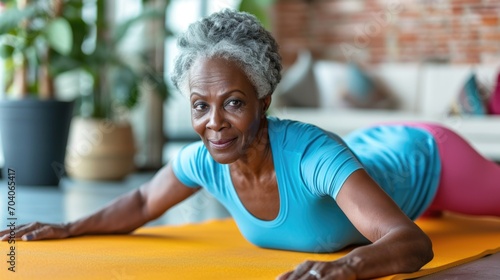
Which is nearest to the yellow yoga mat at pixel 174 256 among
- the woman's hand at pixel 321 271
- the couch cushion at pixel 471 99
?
the woman's hand at pixel 321 271

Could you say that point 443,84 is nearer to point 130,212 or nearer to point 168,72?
point 168,72

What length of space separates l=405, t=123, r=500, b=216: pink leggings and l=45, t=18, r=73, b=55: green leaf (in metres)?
2.44

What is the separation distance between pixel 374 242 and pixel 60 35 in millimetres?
3040

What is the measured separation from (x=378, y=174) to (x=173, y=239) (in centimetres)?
71

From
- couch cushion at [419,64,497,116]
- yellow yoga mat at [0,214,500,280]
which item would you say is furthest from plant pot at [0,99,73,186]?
couch cushion at [419,64,497,116]

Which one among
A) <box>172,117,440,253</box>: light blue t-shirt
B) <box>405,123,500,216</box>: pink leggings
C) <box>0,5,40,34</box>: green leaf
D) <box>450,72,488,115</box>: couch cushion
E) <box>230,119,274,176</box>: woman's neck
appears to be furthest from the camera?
<box>450,72,488,115</box>: couch cushion

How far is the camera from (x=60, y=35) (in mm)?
4387

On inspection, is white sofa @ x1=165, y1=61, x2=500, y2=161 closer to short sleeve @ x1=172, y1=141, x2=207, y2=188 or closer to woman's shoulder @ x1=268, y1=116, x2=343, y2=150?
short sleeve @ x1=172, y1=141, x2=207, y2=188

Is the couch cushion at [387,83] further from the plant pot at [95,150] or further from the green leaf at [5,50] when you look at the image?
the green leaf at [5,50]

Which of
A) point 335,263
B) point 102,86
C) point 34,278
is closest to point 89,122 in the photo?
point 102,86

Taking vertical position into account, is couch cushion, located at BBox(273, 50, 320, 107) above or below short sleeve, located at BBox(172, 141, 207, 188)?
below

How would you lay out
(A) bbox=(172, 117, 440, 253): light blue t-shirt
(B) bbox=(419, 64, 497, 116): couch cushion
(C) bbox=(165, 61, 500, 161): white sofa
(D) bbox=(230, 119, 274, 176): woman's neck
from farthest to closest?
(B) bbox=(419, 64, 497, 116): couch cushion, (C) bbox=(165, 61, 500, 161): white sofa, (D) bbox=(230, 119, 274, 176): woman's neck, (A) bbox=(172, 117, 440, 253): light blue t-shirt

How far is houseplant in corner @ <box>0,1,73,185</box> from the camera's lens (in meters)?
→ 4.40

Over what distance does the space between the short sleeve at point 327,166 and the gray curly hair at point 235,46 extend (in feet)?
0.65
